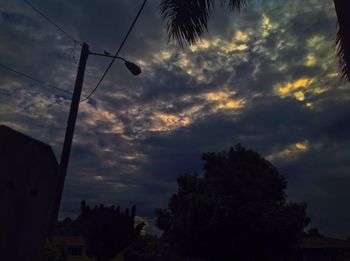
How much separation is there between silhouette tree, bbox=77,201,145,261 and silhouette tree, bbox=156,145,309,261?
10.5 metres

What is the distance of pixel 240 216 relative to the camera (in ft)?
87.2

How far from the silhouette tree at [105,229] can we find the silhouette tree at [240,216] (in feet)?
34.5

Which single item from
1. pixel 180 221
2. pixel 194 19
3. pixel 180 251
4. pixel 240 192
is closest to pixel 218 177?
pixel 240 192

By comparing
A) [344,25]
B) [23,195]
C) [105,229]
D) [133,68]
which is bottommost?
[23,195]

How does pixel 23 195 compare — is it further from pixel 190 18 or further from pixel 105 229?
pixel 105 229

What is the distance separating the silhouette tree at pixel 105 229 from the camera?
16906 millimetres

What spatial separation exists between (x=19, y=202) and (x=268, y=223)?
25.1 m

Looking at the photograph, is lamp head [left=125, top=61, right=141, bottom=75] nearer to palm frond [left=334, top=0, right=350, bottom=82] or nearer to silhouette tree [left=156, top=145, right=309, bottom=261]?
palm frond [left=334, top=0, right=350, bottom=82]

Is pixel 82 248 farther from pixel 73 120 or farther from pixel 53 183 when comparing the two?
pixel 53 183

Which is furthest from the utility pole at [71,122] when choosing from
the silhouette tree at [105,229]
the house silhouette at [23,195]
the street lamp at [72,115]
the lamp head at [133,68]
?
the silhouette tree at [105,229]

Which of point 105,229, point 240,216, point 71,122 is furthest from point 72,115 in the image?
point 240,216

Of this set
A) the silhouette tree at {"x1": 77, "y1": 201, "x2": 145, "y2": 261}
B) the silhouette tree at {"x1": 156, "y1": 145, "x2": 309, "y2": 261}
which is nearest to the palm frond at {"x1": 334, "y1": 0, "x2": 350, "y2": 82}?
the silhouette tree at {"x1": 77, "y1": 201, "x2": 145, "y2": 261}

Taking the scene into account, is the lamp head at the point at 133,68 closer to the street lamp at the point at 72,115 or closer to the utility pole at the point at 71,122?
the street lamp at the point at 72,115

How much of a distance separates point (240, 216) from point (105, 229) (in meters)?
12.3
